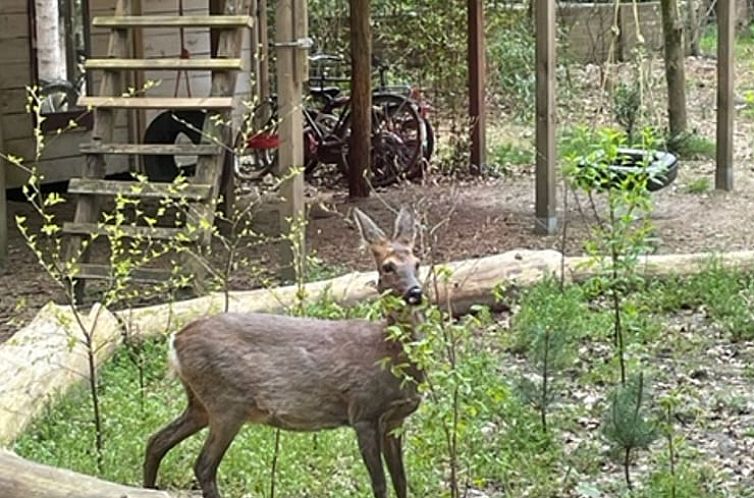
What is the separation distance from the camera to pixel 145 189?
25.2ft

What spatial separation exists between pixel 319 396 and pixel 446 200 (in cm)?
760

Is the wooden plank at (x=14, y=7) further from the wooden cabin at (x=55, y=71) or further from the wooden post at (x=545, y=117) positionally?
the wooden post at (x=545, y=117)

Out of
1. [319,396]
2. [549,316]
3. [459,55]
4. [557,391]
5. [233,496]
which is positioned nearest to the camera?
[319,396]

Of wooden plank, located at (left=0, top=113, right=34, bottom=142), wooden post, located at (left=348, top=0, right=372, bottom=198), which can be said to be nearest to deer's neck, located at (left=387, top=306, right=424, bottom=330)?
wooden post, located at (left=348, top=0, right=372, bottom=198)

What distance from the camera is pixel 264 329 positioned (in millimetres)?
4855

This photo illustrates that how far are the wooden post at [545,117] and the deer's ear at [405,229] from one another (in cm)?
583

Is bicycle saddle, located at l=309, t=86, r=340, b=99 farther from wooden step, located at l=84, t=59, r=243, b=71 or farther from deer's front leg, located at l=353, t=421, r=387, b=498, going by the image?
deer's front leg, located at l=353, t=421, r=387, b=498

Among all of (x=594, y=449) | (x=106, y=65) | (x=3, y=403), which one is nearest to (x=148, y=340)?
(x=3, y=403)

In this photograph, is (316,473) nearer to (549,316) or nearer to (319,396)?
(319,396)

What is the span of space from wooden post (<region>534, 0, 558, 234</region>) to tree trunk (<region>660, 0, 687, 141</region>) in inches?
176

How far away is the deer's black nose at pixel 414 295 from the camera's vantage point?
14.3ft

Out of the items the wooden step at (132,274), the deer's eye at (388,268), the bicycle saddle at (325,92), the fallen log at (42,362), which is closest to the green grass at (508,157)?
the bicycle saddle at (325,92)

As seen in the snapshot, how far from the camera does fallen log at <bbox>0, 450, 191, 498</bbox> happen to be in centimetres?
384

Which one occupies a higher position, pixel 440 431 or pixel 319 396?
pixel 319 396
